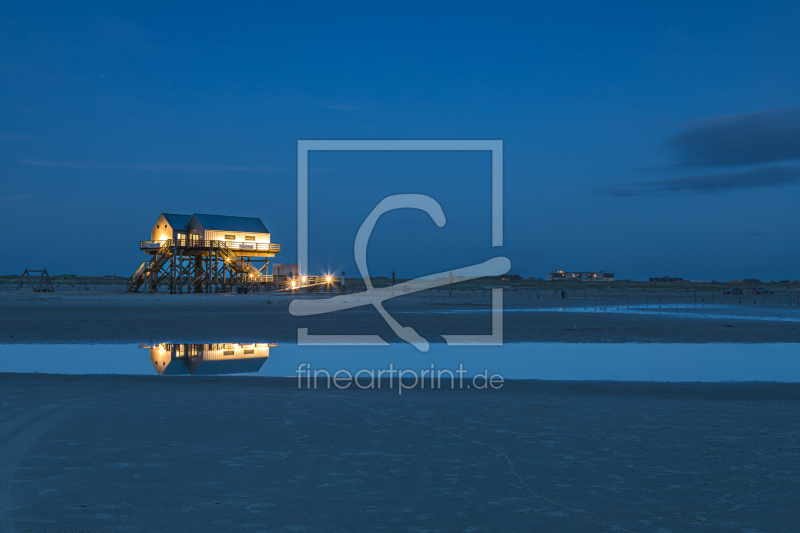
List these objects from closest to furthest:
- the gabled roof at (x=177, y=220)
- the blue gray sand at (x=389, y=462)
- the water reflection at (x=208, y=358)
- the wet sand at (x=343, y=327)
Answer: the blue gray sand at (x=389, y=462) < the water reflection at (x=208, y=358) < the wet sand at (x=343, y=327) < the gabled roof at (x=177, y=220)

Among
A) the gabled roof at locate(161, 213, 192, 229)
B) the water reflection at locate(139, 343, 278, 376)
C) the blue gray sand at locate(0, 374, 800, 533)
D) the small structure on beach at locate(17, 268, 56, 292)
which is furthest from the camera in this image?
the gabled roof at locate(161, 213, 192, 229)

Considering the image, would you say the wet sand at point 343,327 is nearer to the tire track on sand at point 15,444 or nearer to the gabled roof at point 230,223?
the tire track on sand at point 15,444

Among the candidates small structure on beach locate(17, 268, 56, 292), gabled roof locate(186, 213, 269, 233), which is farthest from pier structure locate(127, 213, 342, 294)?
small structure on beach locate(17, 268, 56, 292)

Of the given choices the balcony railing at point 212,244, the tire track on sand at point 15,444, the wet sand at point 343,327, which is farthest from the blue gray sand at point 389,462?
the balcony railing at point 212,244

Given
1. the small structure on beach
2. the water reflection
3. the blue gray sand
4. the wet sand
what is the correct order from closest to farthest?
1. the blue gray sand
2. the water reflection
3. the wet sand
4. the small structure on beach

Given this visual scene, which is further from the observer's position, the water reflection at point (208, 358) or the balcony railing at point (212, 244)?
the balcony railing at point (212, 244)

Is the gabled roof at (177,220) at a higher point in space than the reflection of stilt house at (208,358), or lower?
higher

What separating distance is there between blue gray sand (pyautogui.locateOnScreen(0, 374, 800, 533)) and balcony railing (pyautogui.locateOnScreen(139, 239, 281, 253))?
56.5 m

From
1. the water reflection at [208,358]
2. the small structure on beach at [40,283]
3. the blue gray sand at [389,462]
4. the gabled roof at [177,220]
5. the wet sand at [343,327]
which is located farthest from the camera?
the gabled roof at [177,220]

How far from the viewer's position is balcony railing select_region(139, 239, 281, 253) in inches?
2581

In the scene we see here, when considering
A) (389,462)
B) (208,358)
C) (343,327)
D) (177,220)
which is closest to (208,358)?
(208,358)

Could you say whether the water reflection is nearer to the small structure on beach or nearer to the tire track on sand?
the tire track on sand

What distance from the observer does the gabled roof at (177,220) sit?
7056cm

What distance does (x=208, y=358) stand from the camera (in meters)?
17.1
